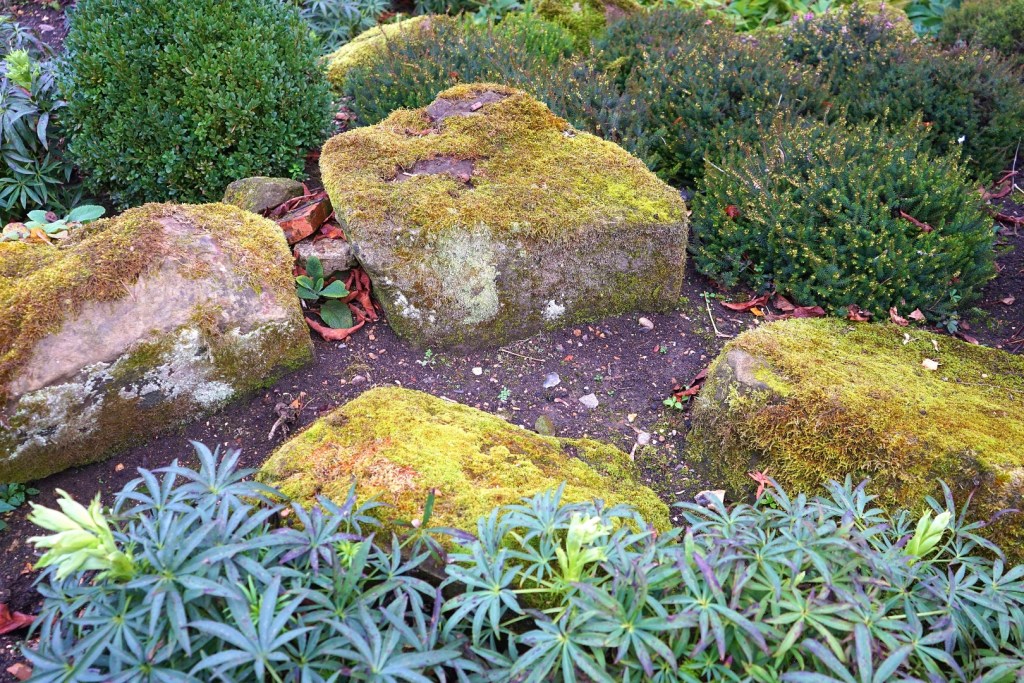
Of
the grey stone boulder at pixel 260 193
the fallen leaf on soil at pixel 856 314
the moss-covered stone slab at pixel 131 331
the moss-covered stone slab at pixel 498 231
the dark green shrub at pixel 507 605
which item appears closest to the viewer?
the dark green shrub at pixel 507 605

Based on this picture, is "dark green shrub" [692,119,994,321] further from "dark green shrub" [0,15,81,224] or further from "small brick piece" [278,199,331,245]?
"dark green shrub" [0,15,81,224]

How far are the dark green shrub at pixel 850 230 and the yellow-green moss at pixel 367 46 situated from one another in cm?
351

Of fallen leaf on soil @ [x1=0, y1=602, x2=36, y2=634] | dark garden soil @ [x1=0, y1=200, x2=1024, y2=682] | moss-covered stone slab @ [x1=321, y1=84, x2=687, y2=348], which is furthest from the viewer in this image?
moss-covered stone slab @ [x1=321, y1=84, x2=687, y2=348]

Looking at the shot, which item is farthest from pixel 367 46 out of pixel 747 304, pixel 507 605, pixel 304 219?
pixel 507 605

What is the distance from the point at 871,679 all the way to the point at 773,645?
236 millimetres

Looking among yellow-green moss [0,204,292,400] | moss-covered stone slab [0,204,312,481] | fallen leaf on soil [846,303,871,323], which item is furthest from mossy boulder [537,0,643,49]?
moss-covered stone slab [0,204,312,481]

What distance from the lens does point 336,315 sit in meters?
3.81

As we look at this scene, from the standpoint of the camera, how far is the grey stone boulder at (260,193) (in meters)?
4.21

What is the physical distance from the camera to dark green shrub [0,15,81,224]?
464 cm

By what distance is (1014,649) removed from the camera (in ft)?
6.78

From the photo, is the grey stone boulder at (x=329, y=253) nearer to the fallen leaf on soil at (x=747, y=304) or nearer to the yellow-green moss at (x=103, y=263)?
the yellow-green moss at (x=103, y=263)

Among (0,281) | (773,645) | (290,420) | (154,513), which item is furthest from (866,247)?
(0,281)

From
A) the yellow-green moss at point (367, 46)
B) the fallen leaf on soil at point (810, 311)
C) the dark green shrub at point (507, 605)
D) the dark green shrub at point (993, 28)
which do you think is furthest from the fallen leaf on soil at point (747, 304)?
the dark green shrub at point (993, 28)

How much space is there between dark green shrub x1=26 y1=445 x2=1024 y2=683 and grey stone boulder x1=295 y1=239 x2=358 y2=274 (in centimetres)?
179
